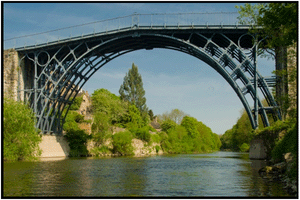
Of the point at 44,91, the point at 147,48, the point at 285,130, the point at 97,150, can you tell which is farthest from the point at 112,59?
the point at 285,130

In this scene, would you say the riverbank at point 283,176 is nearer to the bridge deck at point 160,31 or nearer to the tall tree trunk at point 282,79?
the tall tree trunk at point 282,79

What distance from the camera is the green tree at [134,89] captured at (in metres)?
79.6

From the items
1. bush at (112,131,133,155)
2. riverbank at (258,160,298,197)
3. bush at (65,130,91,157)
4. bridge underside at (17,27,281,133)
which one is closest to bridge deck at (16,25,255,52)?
bridge underside at (17,27,281,133)

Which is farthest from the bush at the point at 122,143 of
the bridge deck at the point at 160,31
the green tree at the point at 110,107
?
the bridge deck at the point at 160,31

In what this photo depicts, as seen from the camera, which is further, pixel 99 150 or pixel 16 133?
pixel 99 150

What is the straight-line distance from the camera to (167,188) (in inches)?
659

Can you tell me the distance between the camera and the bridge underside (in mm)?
36094

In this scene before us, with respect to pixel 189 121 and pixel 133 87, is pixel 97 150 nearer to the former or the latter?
pixel 133 87

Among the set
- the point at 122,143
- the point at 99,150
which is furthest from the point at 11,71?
the point at 122,143

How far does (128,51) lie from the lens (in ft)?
146

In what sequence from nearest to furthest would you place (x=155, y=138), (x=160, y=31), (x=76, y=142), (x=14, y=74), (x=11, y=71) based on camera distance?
(x=160, y=31), (x=14, y=74), (x=11, y=71), (x=76, y=142), (x=155, y=138)

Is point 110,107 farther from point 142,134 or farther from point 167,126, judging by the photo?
point 167,126

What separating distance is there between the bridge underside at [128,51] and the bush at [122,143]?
40.9 ft

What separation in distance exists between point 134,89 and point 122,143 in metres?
23.9
